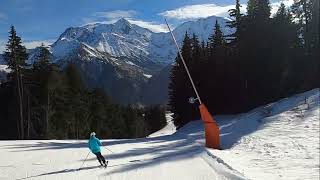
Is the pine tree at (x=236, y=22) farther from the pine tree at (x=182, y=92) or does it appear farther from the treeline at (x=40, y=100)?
the treeline at (x=40, y=100)

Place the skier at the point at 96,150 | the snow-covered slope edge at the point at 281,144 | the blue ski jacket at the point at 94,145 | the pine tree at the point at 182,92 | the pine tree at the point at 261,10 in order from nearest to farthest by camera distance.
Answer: the snow-covered slope edge at the point at 281,144 → the skier at the point at 96,150 → the blue ski jacket at the point at 94,145 → the pine tree at the point at 261,10 → the pine tree at the point at 182,92

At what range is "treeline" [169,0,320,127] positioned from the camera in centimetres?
5778

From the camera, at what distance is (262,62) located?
59000mm

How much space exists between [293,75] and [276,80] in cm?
201

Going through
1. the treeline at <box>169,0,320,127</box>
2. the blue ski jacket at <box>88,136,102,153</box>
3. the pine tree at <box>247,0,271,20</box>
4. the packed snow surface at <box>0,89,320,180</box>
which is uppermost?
the pine tree at <box>247,0,271,20</box>

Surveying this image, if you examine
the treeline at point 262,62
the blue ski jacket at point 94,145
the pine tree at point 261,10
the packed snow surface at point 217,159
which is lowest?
the packed snow surface at point 217,159

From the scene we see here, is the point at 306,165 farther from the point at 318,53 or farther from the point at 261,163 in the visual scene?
the point at 318,53

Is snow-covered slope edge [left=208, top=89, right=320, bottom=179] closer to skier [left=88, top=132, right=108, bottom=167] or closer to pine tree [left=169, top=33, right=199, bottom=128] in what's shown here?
skier [left=88, top=132, right=108, bottom=167]

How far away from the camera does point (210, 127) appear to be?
27.3 metres

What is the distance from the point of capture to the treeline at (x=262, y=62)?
57.8 m

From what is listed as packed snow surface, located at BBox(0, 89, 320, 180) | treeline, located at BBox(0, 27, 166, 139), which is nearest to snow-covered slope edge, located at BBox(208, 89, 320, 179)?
packed snow surface, located at BBox(0, 89, 320, 180)

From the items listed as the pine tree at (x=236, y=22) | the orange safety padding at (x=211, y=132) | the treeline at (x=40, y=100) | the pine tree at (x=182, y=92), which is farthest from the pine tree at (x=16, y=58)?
the orange safety padding at (x=211, y=132)

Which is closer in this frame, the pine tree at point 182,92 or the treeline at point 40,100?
the treeline at point 40,100

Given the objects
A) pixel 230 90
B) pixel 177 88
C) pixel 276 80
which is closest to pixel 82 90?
pixel 177 88
